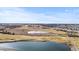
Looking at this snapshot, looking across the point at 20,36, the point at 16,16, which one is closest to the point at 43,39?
the point at 20,36

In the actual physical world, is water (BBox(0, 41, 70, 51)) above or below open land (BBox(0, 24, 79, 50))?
below

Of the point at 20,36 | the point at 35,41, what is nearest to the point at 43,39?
the point at 35,41

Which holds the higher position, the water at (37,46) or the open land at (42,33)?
the open land at (42,33)

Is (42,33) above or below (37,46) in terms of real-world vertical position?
above
